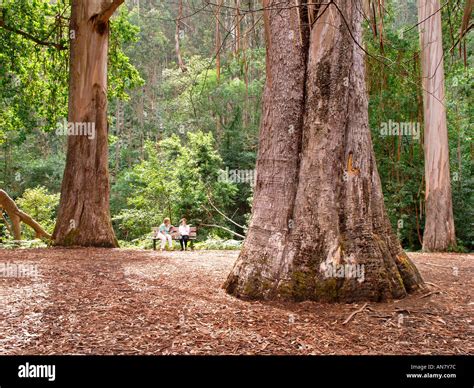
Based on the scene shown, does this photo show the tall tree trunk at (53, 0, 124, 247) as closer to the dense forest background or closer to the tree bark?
the dense forest background

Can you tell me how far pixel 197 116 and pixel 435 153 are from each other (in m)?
19.2

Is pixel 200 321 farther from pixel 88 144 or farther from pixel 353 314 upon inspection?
pixel 88 144

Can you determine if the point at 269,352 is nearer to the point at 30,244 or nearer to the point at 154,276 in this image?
the point at 154,276

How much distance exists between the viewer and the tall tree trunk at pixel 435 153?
42.4ft

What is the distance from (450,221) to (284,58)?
10200 mm

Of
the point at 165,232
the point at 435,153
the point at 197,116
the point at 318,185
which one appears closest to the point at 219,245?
the point at 165,232

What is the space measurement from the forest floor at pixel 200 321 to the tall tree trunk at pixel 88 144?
4115 millimetres

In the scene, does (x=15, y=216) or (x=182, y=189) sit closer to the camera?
(x=15, y=216)

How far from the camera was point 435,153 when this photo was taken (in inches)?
522

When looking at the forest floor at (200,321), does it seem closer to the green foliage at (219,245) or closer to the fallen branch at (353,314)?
the fallen branch at (353,314)

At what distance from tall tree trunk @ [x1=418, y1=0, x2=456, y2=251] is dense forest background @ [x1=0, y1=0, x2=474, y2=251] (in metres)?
0.55

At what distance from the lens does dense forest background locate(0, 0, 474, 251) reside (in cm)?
1080

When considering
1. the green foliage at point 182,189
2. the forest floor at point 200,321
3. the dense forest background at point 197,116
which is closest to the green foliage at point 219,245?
the dense forest background at point 197,116

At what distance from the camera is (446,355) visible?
3.18 meters
